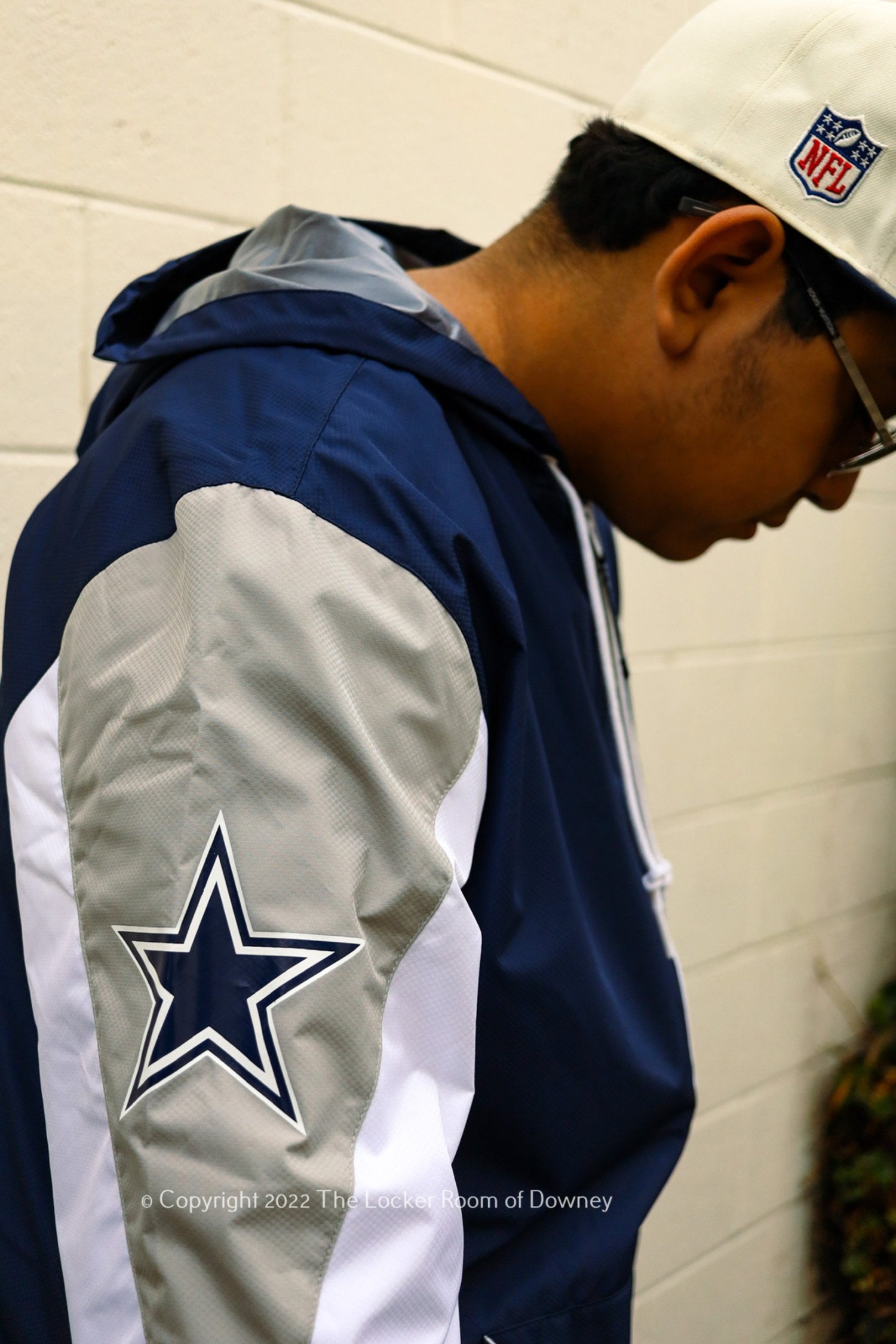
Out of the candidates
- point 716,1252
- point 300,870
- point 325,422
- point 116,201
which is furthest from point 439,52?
point 716,1252

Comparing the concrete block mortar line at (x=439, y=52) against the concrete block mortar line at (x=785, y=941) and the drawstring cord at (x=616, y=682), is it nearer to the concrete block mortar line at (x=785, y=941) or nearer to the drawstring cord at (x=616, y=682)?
the drawstring cord at (x=616, y=682)

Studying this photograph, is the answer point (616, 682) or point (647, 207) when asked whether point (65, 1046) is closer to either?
point (616, 682)

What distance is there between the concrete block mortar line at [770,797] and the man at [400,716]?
864 millimetres

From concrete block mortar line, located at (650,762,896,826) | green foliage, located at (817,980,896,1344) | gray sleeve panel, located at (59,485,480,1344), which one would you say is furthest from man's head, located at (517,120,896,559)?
green foliage, located at (817,980,896,1344)

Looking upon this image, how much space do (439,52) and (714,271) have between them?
2.41ft

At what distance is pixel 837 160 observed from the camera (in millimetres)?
800

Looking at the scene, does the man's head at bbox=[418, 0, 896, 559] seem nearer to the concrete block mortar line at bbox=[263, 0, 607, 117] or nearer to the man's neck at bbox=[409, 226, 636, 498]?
the man's neck at bbox=[409, 226, 636, 498]

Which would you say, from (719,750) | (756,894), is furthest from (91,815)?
(756,894)

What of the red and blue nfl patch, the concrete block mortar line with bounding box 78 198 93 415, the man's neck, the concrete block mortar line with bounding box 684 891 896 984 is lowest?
the concrete block mortar line with bounding box 684 891 896 984

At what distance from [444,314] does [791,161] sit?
0.28 meters

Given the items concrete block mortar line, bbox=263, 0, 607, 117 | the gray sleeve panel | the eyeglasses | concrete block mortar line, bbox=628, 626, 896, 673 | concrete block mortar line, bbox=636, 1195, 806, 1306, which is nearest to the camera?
the gray sleeve panel

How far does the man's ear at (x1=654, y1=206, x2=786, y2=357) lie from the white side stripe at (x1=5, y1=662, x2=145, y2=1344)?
50 centimetres

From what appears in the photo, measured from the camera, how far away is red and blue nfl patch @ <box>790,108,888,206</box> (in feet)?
2.63

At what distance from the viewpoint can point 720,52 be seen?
0.85 meters
